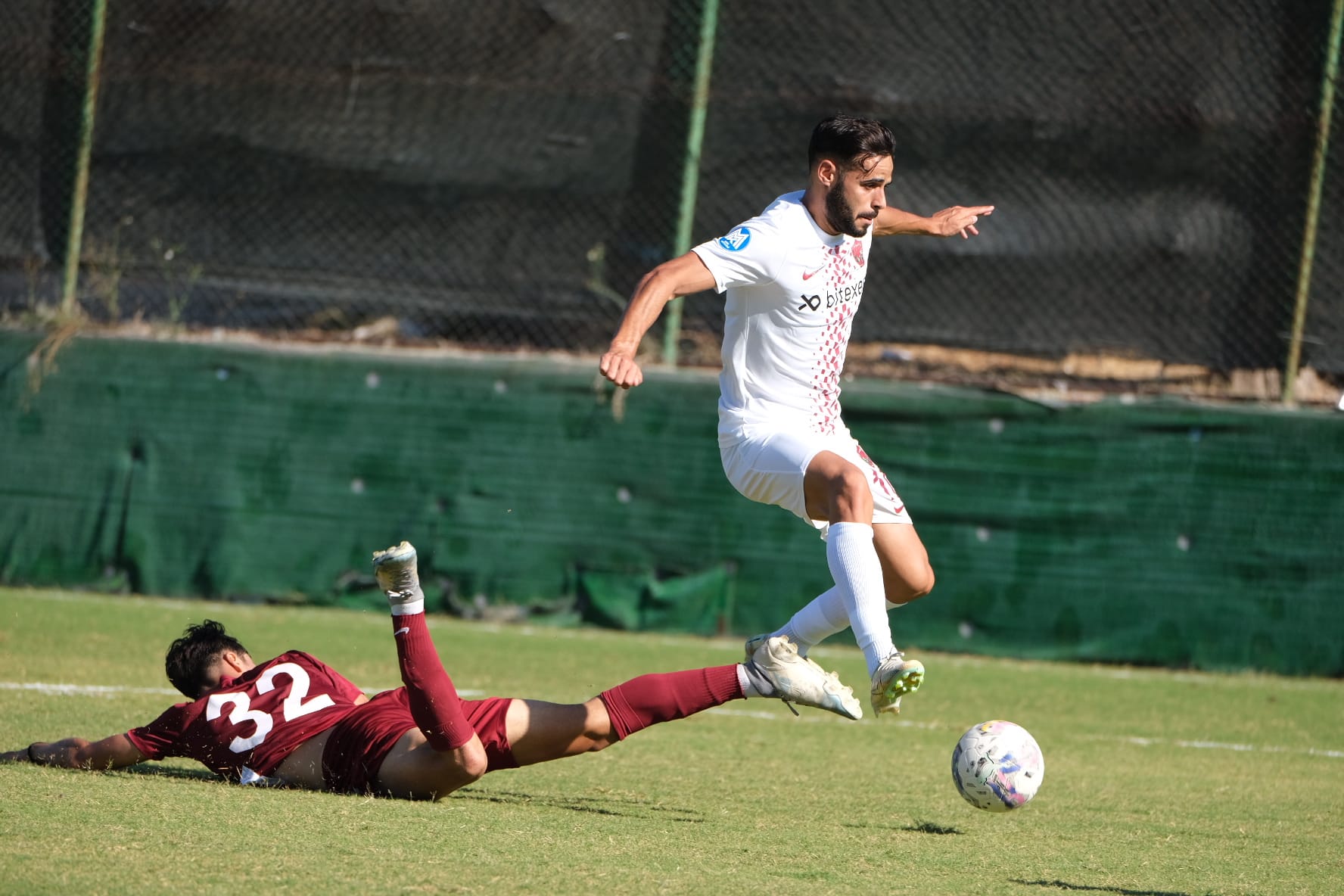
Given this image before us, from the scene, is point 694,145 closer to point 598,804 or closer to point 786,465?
point 786,465

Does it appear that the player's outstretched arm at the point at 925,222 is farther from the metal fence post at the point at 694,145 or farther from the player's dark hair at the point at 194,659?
the metal fence post at the point at 694,145

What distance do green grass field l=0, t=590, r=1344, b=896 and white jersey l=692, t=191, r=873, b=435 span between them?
4.31 ft

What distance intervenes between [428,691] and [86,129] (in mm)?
7595

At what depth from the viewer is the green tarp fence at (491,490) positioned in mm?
9359

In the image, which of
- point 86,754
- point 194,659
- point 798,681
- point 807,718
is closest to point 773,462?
point 798,681

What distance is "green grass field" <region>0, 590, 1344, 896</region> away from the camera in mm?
3488

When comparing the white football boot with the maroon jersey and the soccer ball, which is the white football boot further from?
the maroon jersey

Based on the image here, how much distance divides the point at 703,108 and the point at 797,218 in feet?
16.6

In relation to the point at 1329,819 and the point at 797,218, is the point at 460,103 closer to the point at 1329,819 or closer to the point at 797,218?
the point at 797,218

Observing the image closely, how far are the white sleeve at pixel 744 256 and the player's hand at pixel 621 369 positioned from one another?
673 millimetres

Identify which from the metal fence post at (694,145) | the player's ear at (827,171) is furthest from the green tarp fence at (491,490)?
the player's ear at (827,171)

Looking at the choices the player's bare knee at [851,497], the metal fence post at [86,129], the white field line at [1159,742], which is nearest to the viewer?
the player's bare knee at [851,497]

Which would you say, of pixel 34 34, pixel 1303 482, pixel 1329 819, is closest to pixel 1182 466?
pixel 1303 482

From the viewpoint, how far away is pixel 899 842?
4207 mm
